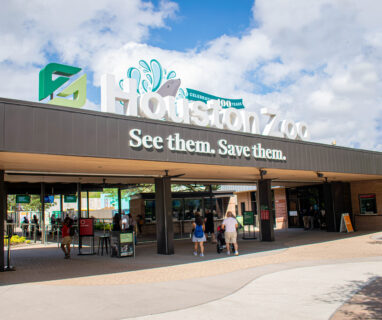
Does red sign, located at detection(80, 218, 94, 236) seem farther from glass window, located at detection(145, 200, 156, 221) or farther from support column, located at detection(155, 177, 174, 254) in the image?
glass window, located at detection(145, 200, 156, 221)

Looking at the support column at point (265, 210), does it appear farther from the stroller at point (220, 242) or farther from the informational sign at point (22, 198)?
the informational sign at point (22, 198)

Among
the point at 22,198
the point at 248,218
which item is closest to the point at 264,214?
the point at 248,218

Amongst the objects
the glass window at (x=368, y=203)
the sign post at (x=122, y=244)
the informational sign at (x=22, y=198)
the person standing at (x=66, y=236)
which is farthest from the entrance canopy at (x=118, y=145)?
the informational sign at (x=22, y=198)

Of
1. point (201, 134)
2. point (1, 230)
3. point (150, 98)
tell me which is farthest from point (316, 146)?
point (1, 230)

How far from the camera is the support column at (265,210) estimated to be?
19375mm

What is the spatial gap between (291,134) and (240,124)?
3.65m

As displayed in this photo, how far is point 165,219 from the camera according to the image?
1519 cm

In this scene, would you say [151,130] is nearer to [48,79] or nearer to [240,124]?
[48,79]

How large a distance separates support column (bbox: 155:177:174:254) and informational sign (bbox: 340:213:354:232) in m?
13.1

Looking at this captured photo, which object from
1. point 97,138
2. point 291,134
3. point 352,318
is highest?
point 291,134

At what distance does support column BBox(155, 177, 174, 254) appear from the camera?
15.2 m

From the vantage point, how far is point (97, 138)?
33.7 feet

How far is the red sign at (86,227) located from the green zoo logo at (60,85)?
6.43 meters

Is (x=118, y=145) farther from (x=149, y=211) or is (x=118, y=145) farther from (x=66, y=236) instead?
(x=149, y=211)
